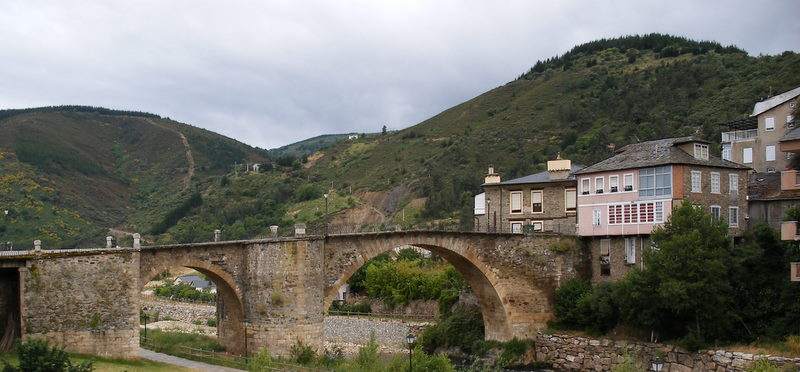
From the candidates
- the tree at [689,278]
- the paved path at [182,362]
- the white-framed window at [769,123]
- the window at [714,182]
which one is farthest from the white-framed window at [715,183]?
the paved path at [182,362]

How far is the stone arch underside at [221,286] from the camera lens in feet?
118

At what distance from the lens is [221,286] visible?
40031 millimetres

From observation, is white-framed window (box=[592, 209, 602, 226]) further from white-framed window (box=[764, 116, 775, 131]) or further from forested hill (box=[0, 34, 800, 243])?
forested hill (box=[0, 34, 800, 243])

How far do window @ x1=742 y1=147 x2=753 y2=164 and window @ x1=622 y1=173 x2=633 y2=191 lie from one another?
14651 millimetres

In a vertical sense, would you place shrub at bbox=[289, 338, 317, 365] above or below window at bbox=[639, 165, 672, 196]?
below

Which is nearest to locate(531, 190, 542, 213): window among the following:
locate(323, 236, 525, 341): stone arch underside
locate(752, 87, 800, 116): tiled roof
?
locate(323, 236, 525, 341): stone arch underside

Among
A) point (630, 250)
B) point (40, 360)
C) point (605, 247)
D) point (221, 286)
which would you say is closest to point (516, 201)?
point (605, 247)

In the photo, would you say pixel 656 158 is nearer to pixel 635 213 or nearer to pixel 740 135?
pixel 635 213

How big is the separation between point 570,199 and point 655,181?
7.28 metres

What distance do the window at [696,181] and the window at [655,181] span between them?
1.36 m

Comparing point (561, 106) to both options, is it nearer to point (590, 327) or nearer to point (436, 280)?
point (436, 280)

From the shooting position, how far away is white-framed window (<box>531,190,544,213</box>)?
50.3 meters

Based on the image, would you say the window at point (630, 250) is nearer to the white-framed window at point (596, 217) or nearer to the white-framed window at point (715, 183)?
the white-framed window at point (596, 217)

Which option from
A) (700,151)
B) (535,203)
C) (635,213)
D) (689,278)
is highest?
(700,151)
